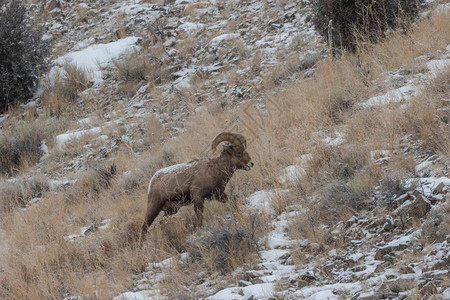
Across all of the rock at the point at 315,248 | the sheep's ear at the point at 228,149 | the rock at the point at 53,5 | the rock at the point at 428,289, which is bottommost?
the rock at the point at 315,248

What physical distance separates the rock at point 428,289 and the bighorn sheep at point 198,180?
8.01 feet

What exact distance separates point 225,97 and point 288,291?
671cm

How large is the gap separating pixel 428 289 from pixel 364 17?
7.05 m

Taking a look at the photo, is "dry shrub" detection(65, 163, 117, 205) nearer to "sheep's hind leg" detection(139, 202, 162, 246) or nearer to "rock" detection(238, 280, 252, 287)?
"sheep's hind leg" detection(139, 202, 162, 246)

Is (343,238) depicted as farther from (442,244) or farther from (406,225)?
(442,244)

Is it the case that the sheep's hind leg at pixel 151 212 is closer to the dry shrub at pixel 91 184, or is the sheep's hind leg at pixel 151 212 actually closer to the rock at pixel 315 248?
the rock at pixel 315 248

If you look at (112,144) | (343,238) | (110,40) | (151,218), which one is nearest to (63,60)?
(110,40)

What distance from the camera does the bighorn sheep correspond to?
17.5 ft

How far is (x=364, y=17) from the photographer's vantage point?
919 cm

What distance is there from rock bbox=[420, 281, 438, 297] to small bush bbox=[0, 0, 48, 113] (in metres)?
12.0

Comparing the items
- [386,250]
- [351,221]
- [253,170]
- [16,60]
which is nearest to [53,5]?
[16,60]

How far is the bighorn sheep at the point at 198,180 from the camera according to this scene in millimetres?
5336

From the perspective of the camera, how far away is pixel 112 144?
33.0 ft

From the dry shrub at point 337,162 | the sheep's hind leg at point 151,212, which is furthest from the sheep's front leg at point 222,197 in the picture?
the dry shrub at point 337,162
